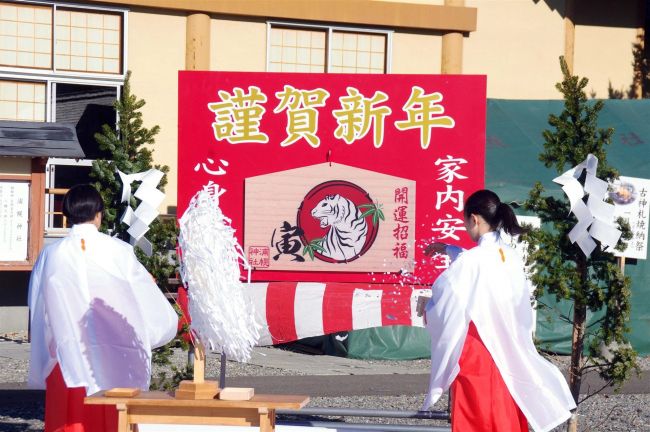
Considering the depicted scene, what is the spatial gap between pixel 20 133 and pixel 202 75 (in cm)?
369

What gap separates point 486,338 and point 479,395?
0.90 feet

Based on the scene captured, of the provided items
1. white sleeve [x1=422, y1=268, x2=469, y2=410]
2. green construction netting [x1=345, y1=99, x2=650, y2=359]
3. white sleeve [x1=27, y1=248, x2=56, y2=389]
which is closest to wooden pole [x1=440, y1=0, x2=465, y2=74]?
green construction netting [x1=345, y1=99, x2=650, y2=359]

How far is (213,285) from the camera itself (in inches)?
194

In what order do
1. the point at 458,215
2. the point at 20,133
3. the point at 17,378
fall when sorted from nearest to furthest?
the point at 458,215 → the point at 17,378 → the point at 20,133

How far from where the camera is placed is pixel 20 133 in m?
11.9

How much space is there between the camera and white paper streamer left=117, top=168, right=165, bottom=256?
7.11 metres

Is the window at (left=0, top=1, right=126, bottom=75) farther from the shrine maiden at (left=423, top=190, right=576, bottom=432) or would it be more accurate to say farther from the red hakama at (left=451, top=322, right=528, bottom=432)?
the red hakama at (left=451, top=322, right=528, bottom=432)

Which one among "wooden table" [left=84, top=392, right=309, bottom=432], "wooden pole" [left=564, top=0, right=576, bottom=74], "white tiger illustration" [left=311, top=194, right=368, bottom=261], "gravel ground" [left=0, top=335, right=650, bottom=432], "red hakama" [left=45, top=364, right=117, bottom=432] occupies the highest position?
"wooden pole" [left=564, top=0, right=576, bottom=74]

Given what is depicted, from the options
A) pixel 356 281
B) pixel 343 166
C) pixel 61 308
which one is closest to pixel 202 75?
pixel 343 166

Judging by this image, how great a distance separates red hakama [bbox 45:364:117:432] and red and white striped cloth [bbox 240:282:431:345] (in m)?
3.34

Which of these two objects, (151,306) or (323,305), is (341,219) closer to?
(323,305)

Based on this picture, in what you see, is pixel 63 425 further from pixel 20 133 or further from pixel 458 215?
pixel 20 133

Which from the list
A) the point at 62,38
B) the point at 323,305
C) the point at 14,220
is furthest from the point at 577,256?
the point at 62,38

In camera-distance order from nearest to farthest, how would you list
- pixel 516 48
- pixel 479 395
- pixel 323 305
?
1. pixel 479 395
2. pixel 323 305
3. pixel 516 48
